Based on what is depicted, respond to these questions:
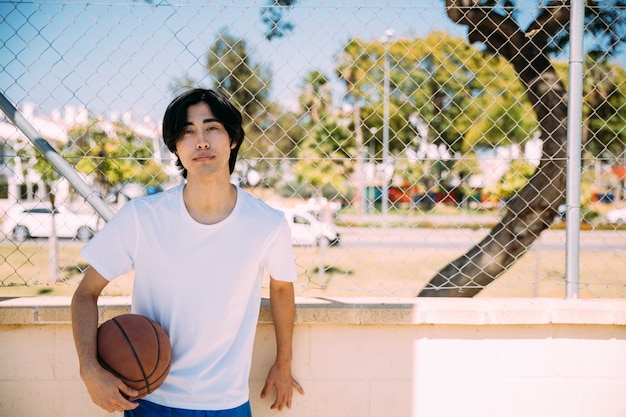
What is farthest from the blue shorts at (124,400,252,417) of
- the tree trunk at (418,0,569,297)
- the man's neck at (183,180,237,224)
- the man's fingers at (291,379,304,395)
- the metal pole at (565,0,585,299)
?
the tree trunk at (418,0,569,297)

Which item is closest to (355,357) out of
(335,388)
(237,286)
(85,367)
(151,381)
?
(335,388)

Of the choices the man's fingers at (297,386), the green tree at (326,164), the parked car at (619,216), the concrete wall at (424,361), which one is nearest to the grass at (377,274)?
the parked car at (619,216)

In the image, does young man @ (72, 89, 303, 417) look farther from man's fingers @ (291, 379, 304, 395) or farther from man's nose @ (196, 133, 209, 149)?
man's fingers @ (291, 379, 304, 395)

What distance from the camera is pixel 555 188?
149 inches

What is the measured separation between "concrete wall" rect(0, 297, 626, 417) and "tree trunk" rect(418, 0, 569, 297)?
1.20 meters

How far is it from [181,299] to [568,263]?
6.17 ft

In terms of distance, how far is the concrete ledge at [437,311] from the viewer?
247 centimetres

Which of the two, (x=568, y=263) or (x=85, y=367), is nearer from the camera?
(x=85, y=367)

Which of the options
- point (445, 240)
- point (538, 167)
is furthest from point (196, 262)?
point (445, 240)

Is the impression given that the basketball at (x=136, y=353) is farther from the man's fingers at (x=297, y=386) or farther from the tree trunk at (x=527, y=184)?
the tree trunk at (x=527, y=184)

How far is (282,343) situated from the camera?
7.47 ft

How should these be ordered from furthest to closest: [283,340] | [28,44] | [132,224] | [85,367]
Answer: [28,44] < [283,340] < [132,224] < [85,367]

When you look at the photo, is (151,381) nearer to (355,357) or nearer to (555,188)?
(355,357)

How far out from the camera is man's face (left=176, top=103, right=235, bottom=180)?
78.1 inches
